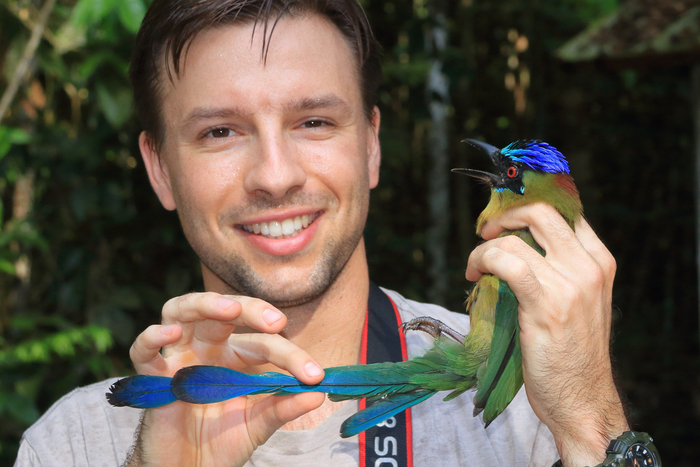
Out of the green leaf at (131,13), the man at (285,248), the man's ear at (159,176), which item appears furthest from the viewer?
the green leaf at (131,13)

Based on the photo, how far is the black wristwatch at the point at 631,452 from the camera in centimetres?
157

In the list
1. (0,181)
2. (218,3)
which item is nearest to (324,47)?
(218,3)

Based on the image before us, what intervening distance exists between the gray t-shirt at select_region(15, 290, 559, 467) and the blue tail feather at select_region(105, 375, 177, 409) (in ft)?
1.88

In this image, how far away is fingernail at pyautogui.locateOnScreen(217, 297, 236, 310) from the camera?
1453 millimetres

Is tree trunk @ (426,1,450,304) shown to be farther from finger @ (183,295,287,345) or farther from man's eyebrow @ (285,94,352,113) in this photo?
finger @ (183,295,287,345)

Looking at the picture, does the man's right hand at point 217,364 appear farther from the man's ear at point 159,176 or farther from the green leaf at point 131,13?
the green leaf at point 131,13

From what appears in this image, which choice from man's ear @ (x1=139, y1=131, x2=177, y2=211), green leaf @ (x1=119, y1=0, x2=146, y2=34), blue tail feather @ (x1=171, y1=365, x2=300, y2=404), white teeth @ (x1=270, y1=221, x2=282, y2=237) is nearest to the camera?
blue tail feather @ (x1=171, y1=365, x2=300, y2=404)

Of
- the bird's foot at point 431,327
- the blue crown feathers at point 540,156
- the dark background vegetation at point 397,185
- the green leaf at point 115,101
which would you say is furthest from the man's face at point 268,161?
the green leaf at point 115,101

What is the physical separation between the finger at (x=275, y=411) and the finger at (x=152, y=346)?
0.28 m

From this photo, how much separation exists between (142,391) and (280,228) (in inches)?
28.9

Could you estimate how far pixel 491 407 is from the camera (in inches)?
66.6

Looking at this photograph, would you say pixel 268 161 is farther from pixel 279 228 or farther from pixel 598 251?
pixel 598 251

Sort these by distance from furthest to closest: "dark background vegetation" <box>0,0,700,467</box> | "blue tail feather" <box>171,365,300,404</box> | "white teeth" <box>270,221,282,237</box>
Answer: "dark background vegetation" <box>0,0,700,467</box> → "white teeth" <box>270,221,282,237</box> → "blue tail feather" <box>171,365,300,404</box>

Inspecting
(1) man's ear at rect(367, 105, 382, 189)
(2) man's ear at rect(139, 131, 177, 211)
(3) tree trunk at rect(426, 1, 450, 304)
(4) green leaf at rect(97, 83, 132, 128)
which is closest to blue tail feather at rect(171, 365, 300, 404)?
(2) man's ear at rect(139, 131, 177, 211)
